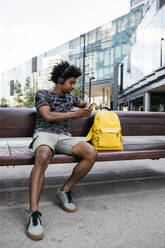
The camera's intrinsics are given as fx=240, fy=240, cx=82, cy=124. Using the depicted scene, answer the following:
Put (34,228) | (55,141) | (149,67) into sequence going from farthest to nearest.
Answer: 1. (149,67)
2. (55,141)
3. (34,228)

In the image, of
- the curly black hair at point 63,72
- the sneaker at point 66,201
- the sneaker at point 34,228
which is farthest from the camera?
the curly black hair at point 63,72

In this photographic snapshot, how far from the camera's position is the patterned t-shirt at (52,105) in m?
2.83

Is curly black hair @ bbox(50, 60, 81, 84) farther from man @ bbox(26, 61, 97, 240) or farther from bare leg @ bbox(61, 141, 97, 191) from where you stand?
bare leg @ bbox(61, 141, 97, 191)

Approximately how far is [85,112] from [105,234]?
133 centimetres

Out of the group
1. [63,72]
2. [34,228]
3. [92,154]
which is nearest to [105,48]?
[63,72]

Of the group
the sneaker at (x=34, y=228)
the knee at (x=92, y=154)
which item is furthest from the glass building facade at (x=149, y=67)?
the sneaker at (x=34, y=228)

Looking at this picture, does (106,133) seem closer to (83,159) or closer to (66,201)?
(83,159)

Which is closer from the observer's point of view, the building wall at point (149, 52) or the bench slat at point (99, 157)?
the bench slat at point (99, 157)

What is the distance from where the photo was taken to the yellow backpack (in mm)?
3023

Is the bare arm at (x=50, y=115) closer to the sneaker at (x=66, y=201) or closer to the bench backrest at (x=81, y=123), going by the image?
the bench backrest at (x=81, y=123)

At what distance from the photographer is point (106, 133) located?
303cm

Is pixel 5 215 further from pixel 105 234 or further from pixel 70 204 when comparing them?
pixel 105 234

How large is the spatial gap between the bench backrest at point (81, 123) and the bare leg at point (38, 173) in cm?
75

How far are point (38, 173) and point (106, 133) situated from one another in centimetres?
107
